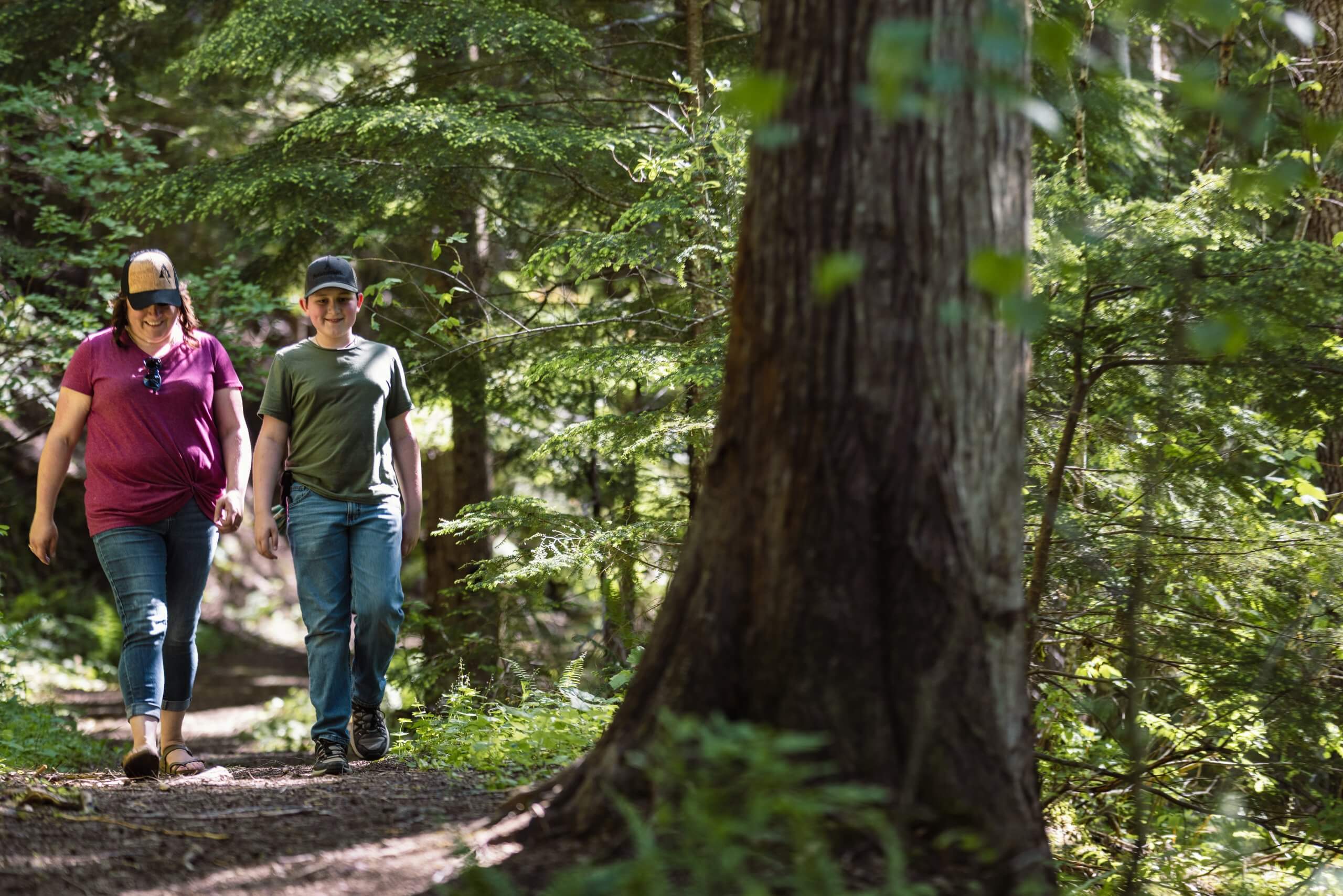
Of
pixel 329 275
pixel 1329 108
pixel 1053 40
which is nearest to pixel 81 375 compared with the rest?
pixel 329 275

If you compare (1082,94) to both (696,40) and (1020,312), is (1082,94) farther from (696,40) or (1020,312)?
(1020,312)

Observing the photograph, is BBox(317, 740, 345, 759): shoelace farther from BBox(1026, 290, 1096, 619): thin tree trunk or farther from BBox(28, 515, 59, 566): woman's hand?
BBox(1026, 290, 1096, 619): thin tree trunk

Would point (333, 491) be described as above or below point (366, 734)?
above

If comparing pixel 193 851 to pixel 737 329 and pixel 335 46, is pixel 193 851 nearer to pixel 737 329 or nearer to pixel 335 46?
pixel 737 329

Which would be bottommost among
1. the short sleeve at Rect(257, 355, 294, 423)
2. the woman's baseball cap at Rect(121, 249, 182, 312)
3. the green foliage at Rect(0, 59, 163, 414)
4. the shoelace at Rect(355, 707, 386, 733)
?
the shoelace at Rect(355, 707, 386, 733)

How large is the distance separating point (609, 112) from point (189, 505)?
456cm

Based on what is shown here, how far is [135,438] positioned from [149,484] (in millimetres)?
217

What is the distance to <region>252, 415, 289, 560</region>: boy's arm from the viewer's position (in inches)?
198

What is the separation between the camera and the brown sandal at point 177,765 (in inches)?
199

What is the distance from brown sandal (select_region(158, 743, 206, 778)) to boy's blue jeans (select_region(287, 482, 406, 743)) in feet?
1.97

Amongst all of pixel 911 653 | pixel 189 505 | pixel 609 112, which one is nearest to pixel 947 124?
pixel 911 653

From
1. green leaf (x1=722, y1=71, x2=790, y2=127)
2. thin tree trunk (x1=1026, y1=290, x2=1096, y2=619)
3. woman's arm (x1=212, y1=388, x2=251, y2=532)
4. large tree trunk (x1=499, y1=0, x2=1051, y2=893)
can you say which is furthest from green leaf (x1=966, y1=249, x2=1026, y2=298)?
woman's arm (x1=212, y1=388, x2=251, y2=532)

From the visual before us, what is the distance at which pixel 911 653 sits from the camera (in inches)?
109

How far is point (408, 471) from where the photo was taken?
17.5ft
